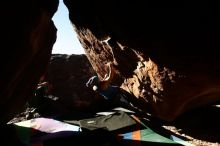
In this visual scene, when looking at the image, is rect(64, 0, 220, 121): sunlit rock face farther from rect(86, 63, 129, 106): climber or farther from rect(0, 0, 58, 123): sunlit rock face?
rect(0, 0, 58, 123): sunlit rock face

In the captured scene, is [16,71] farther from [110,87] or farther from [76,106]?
[76,106]

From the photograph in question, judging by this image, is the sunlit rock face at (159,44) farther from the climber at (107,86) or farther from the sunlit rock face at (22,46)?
the sunlit rock face at (22,46)

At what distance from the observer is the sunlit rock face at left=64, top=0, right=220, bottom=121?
469 centimetres

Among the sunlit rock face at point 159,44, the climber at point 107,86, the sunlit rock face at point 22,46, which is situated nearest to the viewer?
the sunlit rock face at point 159,44

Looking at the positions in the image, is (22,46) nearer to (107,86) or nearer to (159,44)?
(159,44)

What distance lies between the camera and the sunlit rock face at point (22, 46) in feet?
16.7

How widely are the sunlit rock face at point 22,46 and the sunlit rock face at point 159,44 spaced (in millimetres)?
1167

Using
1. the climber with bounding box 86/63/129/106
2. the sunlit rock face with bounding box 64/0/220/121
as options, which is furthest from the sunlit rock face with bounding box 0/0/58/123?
the climber with bounding box 86/63/129/106

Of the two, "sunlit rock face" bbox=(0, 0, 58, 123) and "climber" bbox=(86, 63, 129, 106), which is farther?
"climber" bbox=(86, 63, 129, 106)

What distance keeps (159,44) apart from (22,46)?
2.95m

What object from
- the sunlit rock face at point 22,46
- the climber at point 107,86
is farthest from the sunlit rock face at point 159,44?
the sunlit rock face at point 22,46

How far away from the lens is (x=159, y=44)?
5.09 metres

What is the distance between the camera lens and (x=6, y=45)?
511cm

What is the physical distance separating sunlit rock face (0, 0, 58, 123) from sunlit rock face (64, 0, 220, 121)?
1.17m
